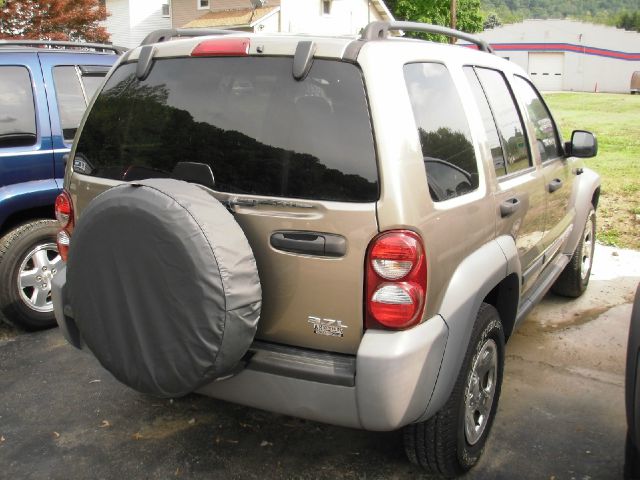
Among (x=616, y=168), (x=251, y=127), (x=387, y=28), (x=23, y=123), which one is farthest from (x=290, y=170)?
(x=616, y=168)

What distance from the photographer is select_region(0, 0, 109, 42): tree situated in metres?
15.7

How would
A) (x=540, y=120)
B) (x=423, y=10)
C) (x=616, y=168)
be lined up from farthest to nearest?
(x=423, y=10), (x=616, y=168), (x=540, y=120)

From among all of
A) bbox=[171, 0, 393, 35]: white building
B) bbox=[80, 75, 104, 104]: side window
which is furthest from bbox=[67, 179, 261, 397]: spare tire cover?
bbox=[171, 0, 393, 35]: white building

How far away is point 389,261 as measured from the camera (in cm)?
239

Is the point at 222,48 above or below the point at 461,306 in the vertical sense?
above

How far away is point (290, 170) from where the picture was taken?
8.31 feet

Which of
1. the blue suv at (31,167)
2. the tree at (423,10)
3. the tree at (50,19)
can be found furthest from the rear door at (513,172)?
the tree at (423,10)

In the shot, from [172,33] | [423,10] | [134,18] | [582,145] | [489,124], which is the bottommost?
[582,145]

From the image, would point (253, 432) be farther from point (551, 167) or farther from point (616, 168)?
point (616, 168)

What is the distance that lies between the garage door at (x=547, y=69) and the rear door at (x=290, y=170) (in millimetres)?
59538

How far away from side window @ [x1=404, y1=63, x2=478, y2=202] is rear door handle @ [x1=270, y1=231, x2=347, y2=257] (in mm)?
453

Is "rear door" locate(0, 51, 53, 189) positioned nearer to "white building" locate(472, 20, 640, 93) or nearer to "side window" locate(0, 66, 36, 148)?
"side window" locate(0, 66, 36, 148)

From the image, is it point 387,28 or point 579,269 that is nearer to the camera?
point 387,28

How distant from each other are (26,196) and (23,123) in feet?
1.78
